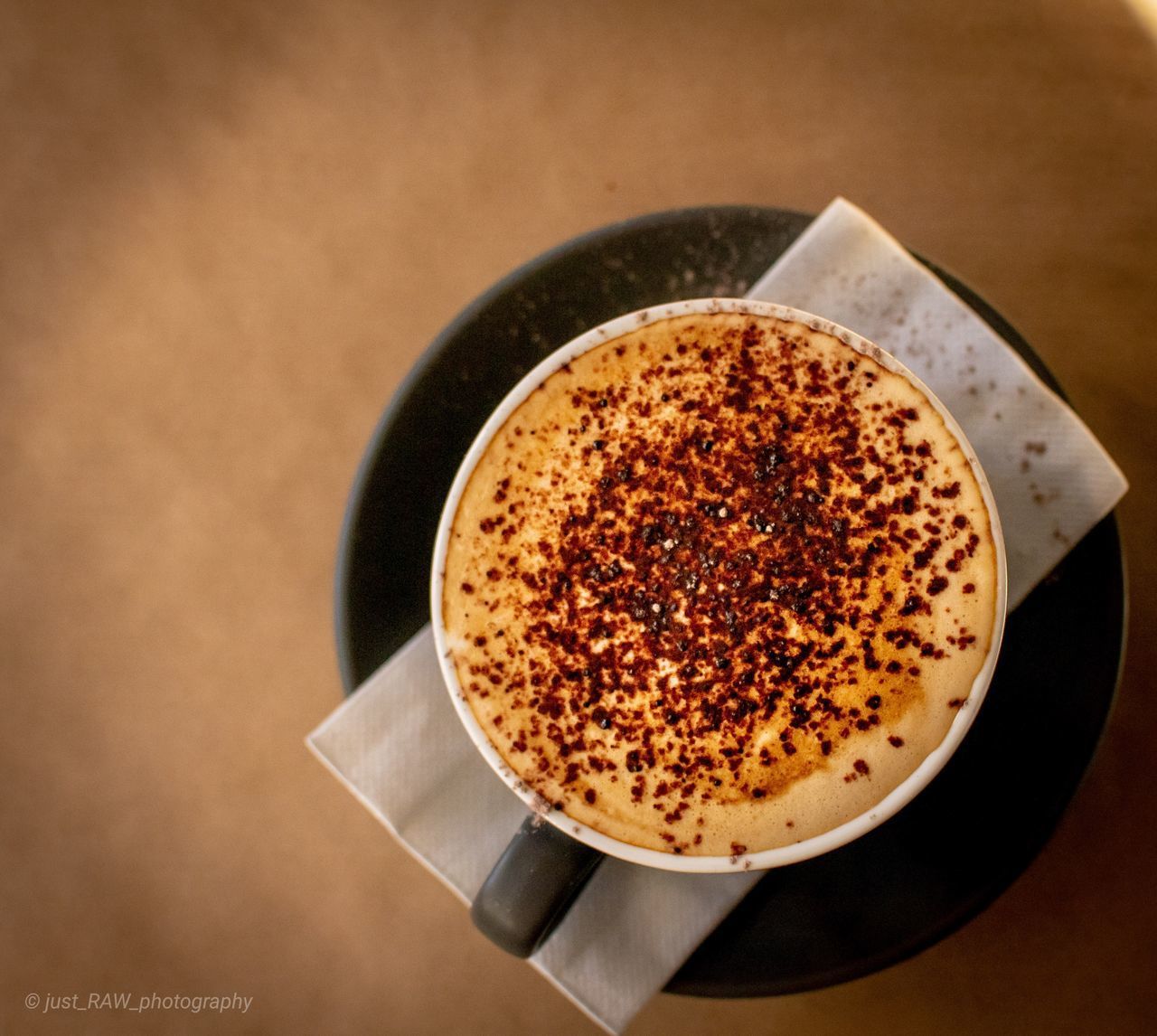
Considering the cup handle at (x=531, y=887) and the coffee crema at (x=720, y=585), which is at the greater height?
the coffee crema at (x=720, y=585)

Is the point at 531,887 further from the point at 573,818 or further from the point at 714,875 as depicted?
the point at 714,875

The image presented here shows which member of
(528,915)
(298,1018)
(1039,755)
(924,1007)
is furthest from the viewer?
(298,1018)

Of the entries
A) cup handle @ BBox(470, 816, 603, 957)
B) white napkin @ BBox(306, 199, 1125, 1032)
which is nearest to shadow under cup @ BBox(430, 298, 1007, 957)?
cup handle @ BBox(470, 816, 603, 957)

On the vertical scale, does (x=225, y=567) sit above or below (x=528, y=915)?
below

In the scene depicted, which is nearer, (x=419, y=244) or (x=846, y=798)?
(x=846, y=798)

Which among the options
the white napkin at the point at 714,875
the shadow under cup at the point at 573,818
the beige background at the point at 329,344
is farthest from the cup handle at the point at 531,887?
the beige background at the point at 329,344

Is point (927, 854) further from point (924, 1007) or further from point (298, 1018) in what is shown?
point (298, 1018)

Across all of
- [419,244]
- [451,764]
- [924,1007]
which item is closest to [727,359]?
[451,764]

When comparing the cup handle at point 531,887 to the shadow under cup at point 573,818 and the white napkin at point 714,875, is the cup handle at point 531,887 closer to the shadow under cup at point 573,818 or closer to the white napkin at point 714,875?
the shadow under cup at point 573,818

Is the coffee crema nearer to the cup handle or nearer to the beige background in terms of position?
the cup handle
